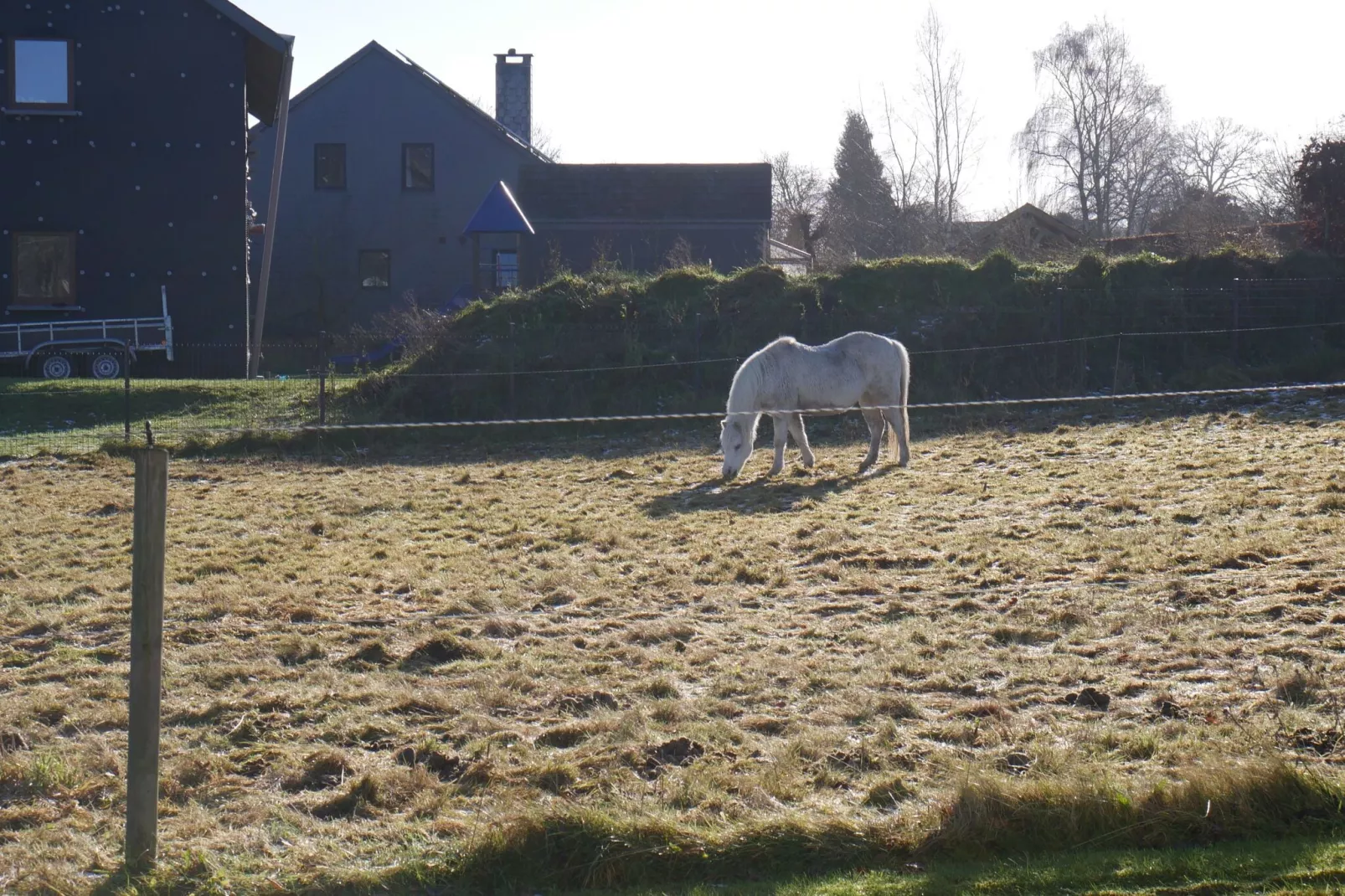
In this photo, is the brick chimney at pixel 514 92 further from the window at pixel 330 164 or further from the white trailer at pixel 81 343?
the white trailer at pixel 81 343

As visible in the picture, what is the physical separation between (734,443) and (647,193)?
2234 cm

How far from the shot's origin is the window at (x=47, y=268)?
998 inches

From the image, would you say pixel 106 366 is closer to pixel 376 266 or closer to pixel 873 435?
pixel 376 266

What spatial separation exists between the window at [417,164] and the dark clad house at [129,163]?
10.4m

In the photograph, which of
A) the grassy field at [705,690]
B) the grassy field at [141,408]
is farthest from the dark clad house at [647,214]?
the grassy field at [705,690]

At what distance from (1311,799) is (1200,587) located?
3.44m

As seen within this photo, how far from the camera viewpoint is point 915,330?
21.4m

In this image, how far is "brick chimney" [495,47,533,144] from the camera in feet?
136

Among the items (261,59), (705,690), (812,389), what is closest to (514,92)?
(261,59)

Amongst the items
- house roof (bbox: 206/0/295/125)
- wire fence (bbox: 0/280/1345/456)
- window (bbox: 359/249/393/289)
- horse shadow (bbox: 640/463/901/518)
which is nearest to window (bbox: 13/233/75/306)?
wire fence (bbox: 0/280/1345/456)

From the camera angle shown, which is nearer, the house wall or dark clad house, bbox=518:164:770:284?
the house wall

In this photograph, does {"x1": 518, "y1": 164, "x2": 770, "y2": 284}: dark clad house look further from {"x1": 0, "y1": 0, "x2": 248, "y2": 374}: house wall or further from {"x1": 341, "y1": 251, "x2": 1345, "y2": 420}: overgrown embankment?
{"x1": 341, "y1": 251, "x2": 1345, "y2": 420}: overgrown embankment

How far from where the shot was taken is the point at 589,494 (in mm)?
13188

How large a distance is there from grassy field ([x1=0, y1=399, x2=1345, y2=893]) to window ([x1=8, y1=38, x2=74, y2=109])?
16067mm
